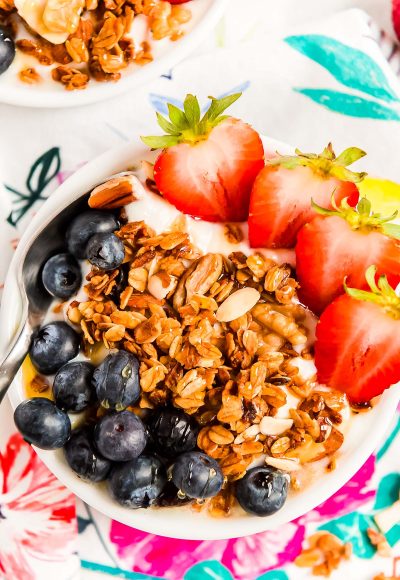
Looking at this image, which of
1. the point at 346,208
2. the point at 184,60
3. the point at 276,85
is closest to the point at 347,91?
the point at 276,85

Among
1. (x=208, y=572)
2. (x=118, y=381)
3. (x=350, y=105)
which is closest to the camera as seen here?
(x=118, y=381)

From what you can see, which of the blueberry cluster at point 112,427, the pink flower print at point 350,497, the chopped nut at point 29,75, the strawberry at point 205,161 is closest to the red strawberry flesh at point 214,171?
the strawberry at point 205,161

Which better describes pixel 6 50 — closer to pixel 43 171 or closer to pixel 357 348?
pixel 43 171

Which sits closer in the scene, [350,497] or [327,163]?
[327,163]

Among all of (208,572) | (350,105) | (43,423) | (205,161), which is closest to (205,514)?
(208,572)

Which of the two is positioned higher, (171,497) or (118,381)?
(118,381)

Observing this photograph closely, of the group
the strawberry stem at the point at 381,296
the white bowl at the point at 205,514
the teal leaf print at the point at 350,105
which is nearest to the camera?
the strawberry stem at the point at 381,296

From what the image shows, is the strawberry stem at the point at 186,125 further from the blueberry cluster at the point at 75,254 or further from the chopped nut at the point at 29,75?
the chopped nut at the point at 29,75
